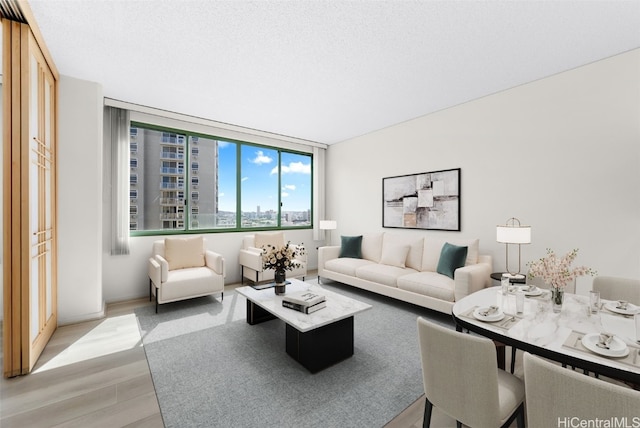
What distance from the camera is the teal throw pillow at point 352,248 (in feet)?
16.6

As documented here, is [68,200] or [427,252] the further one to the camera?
[427,252]

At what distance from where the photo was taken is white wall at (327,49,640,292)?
9.11 feet

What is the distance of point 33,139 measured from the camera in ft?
7.83

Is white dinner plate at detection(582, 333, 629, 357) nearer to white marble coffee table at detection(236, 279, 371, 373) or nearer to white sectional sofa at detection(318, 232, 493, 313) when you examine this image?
white marble coffee table at detection(236, 279, 371, 373)

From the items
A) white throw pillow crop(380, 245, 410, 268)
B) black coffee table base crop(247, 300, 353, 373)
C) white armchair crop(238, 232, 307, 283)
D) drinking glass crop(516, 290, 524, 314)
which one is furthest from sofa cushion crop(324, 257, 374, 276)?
drinking glass crop(516, 290, 524, 314)

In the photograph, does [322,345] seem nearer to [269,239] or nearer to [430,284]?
[430,284]

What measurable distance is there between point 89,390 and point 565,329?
10.2ft

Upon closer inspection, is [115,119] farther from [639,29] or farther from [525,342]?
[639,29]

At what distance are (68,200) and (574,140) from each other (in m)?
5.61

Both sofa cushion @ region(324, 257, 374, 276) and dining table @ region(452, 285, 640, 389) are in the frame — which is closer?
dining table @ region(452, 285, 640, 389)

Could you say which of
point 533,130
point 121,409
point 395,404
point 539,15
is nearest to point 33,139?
point 121,409

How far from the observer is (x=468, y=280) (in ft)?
10.1

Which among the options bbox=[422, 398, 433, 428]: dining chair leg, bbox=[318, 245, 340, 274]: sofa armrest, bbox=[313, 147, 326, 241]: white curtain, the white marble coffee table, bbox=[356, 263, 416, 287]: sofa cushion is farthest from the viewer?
bbox=[313, 147, 326, 241]: white curtain

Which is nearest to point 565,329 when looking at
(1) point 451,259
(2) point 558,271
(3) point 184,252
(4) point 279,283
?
(2) point 558,271
